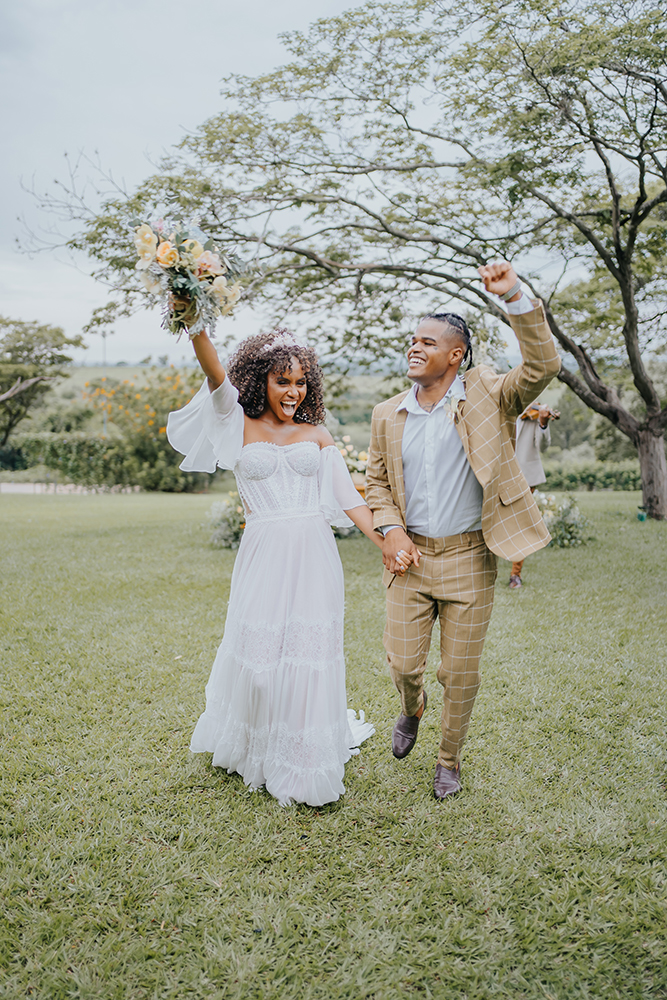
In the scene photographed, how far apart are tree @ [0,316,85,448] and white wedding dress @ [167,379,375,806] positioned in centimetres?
3001

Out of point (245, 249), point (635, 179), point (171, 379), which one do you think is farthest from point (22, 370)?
point (635, 179)

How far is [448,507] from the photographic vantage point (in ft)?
10.7

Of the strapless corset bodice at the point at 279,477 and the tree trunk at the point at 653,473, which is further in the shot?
the tree trunk at the point at 653,473

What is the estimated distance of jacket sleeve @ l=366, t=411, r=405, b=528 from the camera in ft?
10.9

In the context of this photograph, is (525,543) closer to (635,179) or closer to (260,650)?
(260,650)

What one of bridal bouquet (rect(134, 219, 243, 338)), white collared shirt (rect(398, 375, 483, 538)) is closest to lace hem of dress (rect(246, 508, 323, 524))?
white collared shirt (rect(398, 375, 483, 538))

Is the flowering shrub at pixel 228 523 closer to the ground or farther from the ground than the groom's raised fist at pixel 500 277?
closer to the ground

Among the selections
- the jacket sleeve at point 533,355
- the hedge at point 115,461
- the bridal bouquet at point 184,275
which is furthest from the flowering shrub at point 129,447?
the jacket sleeve at point 533,355

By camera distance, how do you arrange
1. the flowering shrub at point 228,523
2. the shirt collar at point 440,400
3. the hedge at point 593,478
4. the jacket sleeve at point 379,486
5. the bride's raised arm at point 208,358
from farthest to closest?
the hedge at point 593,478 → the flowering shrub at point 228,523 → the jacket sleeve at point 379,486 → the shirt collar at point 440,400 → the bride's raised arm at point 208,358

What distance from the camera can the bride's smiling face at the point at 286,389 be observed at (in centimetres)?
344

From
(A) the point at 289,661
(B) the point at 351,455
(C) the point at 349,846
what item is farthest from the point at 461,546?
(B) the point at 351,455

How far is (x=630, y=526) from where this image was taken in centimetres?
1306

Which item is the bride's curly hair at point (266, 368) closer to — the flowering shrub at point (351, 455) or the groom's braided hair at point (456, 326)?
the groom's braided hair at point (456, 326)

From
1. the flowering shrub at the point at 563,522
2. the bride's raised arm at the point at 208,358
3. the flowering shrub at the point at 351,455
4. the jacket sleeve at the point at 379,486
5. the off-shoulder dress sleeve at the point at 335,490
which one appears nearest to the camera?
the bride's raised arm at the point at 208,358
